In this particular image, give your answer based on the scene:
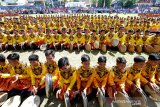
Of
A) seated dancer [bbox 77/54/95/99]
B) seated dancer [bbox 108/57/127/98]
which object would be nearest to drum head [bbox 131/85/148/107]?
seated dancer [bbox 108/57/127/98]

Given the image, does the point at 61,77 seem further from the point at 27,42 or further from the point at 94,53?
the point at 27,42

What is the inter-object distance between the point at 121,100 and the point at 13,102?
97.7 inches

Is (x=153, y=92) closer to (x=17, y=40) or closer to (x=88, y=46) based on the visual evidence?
(x=88, y=46)

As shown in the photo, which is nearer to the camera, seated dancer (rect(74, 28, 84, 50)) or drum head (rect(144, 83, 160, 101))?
drum head (rect(144, 83, 160, 101))

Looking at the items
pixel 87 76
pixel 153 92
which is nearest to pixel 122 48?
pixel 153 92

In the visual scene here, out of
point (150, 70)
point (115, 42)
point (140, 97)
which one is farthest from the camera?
point (115, 42)

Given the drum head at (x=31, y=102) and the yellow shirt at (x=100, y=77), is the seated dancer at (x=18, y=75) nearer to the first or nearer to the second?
the drum head at (x=31, y=102)

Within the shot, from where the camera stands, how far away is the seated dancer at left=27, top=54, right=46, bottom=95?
4.68m

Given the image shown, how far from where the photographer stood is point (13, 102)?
167 inches

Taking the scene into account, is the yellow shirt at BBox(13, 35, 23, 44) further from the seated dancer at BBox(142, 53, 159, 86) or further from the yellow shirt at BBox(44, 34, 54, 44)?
the seated dancer at BBox(142, 53, 159, 86)

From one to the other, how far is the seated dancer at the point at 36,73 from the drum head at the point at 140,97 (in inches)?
91.0

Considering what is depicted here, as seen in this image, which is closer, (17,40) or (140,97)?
(140,97)

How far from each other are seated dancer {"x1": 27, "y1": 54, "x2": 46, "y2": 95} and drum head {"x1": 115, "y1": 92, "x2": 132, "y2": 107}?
6.25 feet

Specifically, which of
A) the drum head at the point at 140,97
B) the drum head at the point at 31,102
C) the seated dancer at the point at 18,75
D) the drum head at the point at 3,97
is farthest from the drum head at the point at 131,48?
the drum head at the point at 3,97
